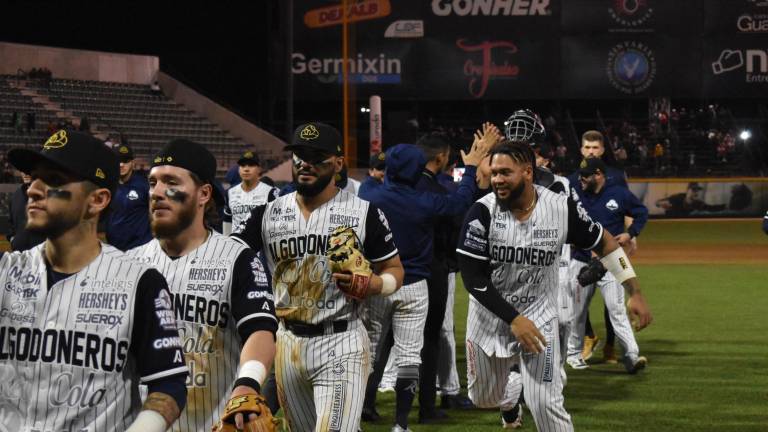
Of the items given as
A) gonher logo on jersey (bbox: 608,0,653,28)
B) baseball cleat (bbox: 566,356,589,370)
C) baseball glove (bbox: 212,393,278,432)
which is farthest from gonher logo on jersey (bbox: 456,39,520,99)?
baseball glove (bbox: 212,393,278,432)

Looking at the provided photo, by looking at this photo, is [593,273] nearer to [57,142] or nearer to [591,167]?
[591,167]

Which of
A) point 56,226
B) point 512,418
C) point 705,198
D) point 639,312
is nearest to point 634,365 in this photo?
point 512,418

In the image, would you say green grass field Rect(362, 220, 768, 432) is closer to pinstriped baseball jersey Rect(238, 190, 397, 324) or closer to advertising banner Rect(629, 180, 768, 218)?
pinstriped baseball jersey Rect(238, 190, 397, 324)

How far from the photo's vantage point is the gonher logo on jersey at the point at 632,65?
4216 centimetres

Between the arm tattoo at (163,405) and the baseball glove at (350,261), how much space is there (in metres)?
2.01

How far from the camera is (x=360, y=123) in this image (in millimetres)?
45562

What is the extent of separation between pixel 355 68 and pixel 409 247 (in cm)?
3447

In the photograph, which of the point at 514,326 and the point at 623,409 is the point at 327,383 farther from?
the point at 623,409

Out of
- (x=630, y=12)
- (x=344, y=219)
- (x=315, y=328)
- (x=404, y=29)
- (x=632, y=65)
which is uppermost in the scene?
(x=630, y=12)

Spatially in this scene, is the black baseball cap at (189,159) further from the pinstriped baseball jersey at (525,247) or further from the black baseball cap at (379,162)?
the black baseball cap at (379,162)

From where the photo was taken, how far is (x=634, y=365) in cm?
1106

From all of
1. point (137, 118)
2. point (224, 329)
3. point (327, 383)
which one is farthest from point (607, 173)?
point (137, 118)

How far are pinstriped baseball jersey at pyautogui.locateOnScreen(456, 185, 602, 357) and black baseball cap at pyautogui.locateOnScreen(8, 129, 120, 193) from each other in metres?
3.59

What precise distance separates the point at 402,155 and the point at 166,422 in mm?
5191
